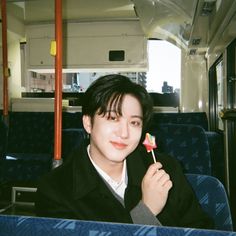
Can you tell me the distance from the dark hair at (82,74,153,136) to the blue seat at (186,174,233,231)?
0.41 meters

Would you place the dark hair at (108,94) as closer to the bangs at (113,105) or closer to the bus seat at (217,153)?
the bangs at (113,105)

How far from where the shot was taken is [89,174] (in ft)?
3.95

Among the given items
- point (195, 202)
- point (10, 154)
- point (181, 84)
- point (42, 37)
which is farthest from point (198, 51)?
point (195, 202)

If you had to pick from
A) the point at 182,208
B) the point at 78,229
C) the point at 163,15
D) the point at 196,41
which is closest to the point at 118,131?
the point at 182,208

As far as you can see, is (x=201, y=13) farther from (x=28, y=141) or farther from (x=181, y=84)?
(x=28, y=141)

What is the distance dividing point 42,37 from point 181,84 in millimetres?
2371

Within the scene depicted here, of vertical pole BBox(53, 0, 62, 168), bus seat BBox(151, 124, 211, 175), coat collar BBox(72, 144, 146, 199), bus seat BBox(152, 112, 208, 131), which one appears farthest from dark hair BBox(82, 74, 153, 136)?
bus seat BBox(152, 112, 208, 131)

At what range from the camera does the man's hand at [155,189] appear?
113 centimetres

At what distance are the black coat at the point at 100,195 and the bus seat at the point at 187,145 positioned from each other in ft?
3.25

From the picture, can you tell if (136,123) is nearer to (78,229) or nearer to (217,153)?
(78,229)

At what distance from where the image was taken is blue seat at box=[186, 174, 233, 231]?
1264mm

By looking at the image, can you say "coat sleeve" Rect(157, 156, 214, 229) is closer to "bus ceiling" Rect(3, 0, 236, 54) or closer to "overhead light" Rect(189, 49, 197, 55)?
"bus ceiling" Rect(3, 0, 236, 54)

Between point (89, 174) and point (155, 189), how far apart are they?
0.25m

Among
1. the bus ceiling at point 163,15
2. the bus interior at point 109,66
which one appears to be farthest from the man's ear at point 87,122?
the bus ceiling at point 163,15
